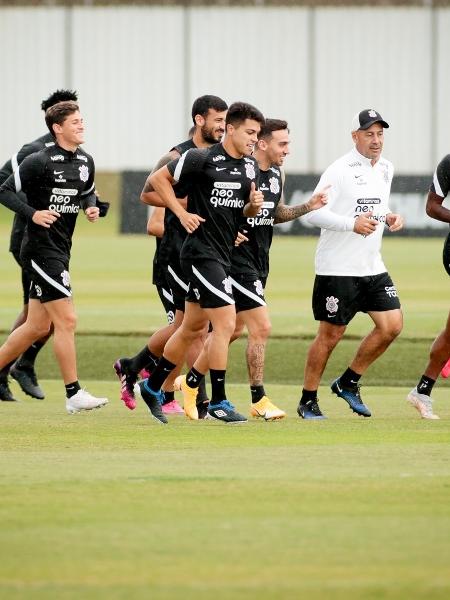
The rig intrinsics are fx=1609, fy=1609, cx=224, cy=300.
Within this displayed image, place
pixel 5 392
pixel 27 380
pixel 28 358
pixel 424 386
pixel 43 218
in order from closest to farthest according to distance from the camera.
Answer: pixel 43 218 → pixel 424 386 → pixel 5 392 → pixel 27 380 → pixel 28 358

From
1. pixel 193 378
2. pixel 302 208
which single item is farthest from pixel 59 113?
pixel 193 378

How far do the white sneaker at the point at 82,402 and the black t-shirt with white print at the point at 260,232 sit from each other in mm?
1245

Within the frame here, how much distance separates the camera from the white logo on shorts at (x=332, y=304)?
10.7 metres

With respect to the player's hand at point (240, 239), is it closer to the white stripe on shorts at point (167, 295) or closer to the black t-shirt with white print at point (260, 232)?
the black t-shirt with white print at point (260, 232)

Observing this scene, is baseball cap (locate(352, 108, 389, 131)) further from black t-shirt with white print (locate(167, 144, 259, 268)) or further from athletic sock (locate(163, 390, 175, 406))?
athletic sock (locate(163, 390, 175, 406))

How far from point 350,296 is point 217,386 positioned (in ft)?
3.85

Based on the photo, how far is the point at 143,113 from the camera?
160 feet

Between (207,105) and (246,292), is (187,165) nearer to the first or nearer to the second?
(207,105)

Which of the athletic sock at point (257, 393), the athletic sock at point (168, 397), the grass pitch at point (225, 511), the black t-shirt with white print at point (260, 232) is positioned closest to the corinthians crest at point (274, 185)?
the black t-shirt with white print at point (260, 232)

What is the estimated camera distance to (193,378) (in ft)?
35.2

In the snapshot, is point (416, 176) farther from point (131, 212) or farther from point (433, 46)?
point (433, 46)

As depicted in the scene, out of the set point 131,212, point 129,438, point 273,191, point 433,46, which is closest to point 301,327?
point 273,191

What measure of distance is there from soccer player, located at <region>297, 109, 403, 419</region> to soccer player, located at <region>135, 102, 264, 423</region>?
70 centimetres

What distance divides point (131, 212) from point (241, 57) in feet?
46.2
